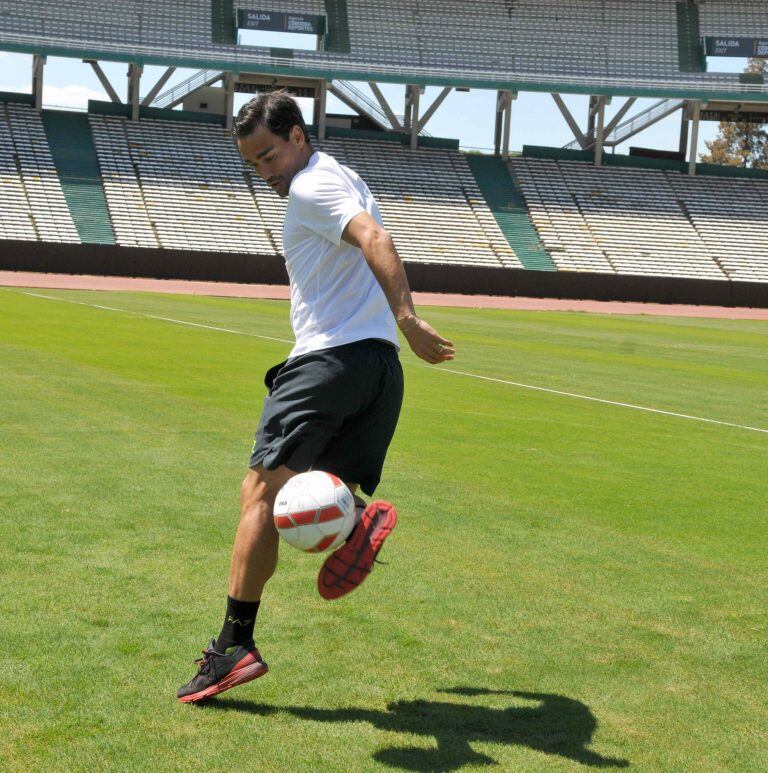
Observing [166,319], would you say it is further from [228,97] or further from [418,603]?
[228,97]

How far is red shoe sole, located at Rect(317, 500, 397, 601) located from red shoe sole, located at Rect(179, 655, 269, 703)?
36 cm

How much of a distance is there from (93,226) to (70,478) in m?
40.3

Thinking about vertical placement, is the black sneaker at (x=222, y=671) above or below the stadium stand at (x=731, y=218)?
above

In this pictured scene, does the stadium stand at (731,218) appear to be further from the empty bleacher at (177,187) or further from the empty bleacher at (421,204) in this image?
the empty bleacher at (177,187)

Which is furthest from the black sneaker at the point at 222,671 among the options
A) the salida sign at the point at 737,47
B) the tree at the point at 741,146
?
the tree at the point at 741,146

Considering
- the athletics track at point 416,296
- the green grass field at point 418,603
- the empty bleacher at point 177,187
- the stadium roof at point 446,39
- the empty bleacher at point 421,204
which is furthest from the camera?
the stadium roof at point 446,39

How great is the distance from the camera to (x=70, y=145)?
168 feet

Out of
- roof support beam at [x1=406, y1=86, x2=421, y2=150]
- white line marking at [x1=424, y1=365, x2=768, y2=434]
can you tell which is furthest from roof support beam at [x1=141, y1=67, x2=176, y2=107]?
white line marking at [x1=424, y1=365, x2=768, y2=434]

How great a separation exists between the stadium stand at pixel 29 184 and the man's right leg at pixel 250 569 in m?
42.4

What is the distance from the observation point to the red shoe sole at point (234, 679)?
3.93 meters

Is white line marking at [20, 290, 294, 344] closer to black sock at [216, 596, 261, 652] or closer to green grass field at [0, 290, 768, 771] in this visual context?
green grass field at [0, 290, 768, 771]

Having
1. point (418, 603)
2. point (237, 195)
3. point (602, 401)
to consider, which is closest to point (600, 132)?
point (237, 195)

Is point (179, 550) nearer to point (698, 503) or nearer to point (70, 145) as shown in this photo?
point (698, 503)

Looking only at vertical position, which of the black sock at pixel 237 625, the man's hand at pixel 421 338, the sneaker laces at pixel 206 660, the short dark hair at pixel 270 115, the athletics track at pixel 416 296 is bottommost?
the athletics track at pixel 416 296
